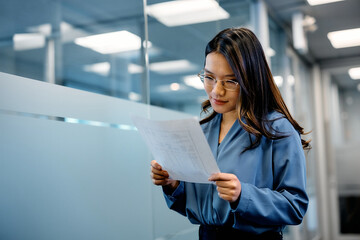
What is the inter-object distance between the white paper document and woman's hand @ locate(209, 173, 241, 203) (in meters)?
0.02

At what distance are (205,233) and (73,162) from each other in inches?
19.6

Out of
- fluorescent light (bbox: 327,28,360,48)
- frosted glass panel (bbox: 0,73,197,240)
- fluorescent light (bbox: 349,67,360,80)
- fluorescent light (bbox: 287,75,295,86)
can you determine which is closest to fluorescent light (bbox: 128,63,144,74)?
frosted glass panel (bbox: 0,73,197,240)

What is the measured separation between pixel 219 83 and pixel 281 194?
1.21 ft

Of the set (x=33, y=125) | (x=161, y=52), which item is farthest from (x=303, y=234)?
(x=33, y=125)

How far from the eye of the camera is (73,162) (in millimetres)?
1313

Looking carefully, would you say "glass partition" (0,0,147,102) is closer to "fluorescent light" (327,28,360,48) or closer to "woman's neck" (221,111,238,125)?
"woman's neck" (221,111,238,125)

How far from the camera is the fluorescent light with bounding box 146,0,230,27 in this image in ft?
6.34

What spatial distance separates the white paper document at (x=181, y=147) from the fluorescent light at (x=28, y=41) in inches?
15.4

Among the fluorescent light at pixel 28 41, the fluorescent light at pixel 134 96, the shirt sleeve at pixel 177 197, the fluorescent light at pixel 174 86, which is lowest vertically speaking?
the shirt sleeve at pixel 177 197

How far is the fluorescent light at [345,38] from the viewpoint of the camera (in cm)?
436

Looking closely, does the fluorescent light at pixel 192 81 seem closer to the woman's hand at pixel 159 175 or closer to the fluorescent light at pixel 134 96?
the fluorescent light at pixel 134 96

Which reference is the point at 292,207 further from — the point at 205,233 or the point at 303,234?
the point at 303,234

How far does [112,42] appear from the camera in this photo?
1.58m

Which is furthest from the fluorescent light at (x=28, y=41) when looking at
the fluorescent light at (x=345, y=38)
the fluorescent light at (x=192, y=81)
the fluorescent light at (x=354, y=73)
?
the fluorescent light at (x=354, y=73)
